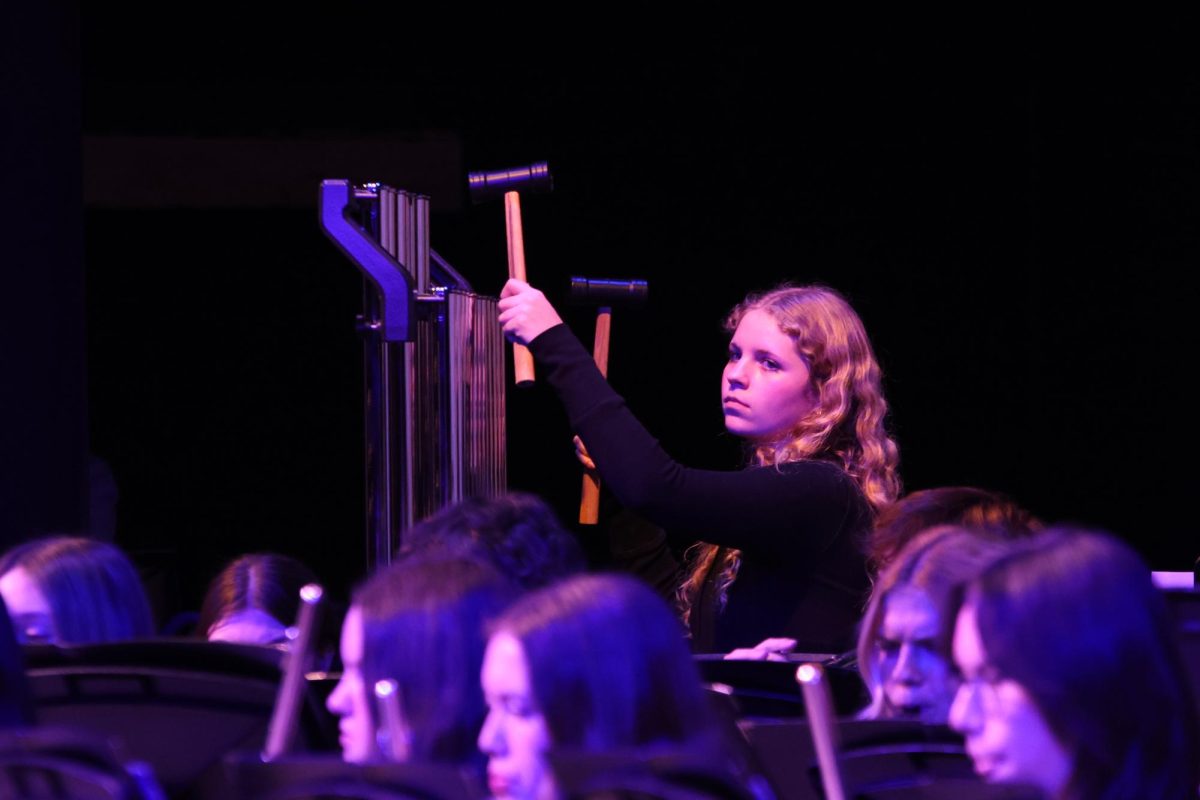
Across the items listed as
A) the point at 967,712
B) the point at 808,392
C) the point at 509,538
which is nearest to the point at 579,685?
the point at 967,712

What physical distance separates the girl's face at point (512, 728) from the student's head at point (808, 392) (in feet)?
3.26

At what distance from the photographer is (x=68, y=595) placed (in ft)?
7.22

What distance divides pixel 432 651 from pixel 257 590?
1.11 metres

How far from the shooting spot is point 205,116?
4762 mm

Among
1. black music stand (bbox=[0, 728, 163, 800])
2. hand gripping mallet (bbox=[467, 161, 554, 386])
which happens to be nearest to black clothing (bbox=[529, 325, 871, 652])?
hand gripping mallet (bbox=[467, 161, 554, 386])

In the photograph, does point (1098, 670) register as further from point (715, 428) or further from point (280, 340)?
point (280, 340)

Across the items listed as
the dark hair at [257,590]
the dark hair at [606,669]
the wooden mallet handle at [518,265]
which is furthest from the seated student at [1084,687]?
the dark hair at [257,590]

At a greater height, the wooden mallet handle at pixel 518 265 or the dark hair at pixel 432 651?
the wooden mallet handle at pixel 518 265

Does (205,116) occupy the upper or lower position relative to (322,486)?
upper

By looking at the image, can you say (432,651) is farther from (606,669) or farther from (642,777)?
(642,777)

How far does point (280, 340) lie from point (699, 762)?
3.87 metres

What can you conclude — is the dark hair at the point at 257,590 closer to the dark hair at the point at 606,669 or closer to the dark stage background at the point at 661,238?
the dark hair at the point at 606,669

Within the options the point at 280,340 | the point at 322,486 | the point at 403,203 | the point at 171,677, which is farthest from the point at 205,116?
the point at 171,677

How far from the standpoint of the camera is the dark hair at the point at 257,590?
268 centimetres
